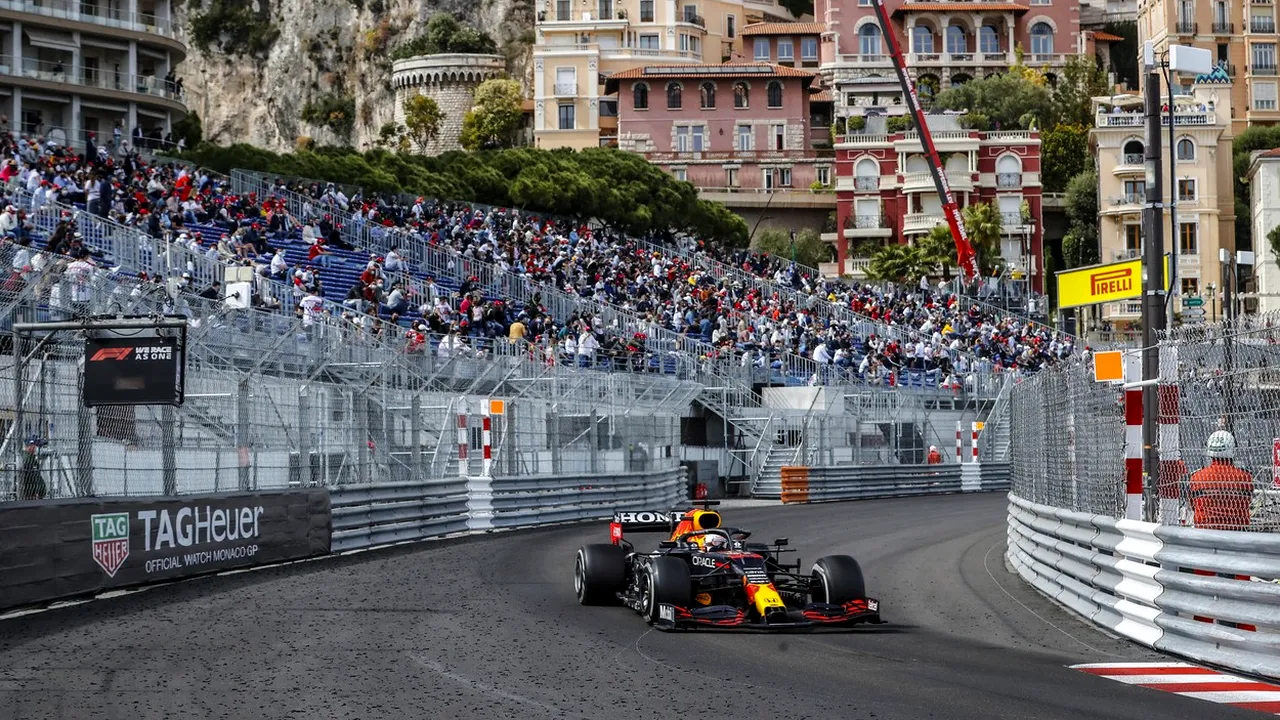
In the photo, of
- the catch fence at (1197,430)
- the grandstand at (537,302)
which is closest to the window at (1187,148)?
the grandstand at (537,302)

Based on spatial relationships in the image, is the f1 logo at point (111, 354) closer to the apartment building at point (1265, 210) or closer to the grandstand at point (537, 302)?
the grandstand at point (537, 302)

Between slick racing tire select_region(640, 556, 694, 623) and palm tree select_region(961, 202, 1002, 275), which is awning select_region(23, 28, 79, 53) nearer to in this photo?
palm tree select_region(961, 202, 1002, 275)

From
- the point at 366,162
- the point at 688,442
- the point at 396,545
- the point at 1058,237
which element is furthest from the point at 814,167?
the point at 396,545

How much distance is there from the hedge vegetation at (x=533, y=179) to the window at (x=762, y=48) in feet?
124

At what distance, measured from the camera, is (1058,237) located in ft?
342

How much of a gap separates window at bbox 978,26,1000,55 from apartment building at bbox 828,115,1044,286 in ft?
66.0

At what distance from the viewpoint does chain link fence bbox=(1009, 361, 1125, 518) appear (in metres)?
13.5

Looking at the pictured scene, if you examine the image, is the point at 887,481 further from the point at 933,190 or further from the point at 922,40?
the point at 922,40

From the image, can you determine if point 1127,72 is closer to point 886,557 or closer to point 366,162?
point 366,162

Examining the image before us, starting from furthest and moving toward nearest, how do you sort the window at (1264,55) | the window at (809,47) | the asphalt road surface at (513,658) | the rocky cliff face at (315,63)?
the rocky cliff face at (315,63)
the window at (809,47)
the window at (1264,55)
the asphalt road surface at (513,658)

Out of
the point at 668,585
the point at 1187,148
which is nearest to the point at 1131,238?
the point at 1187,148

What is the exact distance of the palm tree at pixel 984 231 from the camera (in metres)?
90.3

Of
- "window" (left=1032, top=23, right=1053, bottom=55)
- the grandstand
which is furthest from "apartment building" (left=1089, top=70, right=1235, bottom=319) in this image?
the grandstand

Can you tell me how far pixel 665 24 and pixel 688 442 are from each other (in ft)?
254
